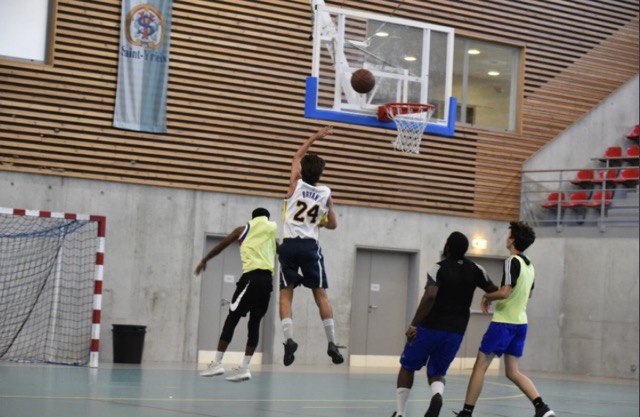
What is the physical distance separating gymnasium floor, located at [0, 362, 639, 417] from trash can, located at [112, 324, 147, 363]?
677mm

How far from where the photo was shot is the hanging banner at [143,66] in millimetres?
22297

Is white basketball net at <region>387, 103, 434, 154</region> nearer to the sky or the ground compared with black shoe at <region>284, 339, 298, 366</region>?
nearer to the sky

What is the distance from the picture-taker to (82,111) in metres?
21.9


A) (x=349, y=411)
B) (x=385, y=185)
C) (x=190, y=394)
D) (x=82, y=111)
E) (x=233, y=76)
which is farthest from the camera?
(x=385, y=185)

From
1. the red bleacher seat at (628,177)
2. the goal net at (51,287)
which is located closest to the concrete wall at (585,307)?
the red bleacher seat at (628,177)

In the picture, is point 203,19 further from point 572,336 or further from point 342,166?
point 572,336

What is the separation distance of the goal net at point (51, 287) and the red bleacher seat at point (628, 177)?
1208 centimetres

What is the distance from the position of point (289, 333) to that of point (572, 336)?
1515 centimetres

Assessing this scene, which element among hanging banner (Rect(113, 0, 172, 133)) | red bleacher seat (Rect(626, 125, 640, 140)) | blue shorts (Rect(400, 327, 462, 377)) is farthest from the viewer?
red bleacher seat (Rect(626, 125, 640, 140))

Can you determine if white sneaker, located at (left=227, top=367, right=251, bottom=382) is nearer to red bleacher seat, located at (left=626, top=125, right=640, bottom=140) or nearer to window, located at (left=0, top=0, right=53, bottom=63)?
window, located at (left=0, top=0, right=53, bottom=63)

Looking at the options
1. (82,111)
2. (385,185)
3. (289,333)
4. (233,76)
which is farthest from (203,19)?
(289,333)

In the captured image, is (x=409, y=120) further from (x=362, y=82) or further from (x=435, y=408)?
(x=435, y=408)

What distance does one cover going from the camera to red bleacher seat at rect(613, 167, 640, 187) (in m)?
25.6

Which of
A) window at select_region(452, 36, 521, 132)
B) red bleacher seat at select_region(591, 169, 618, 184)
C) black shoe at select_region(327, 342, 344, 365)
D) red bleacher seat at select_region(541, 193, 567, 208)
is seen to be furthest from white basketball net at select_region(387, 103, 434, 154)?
black shoe at select_region(327, 342, 344, 365)
